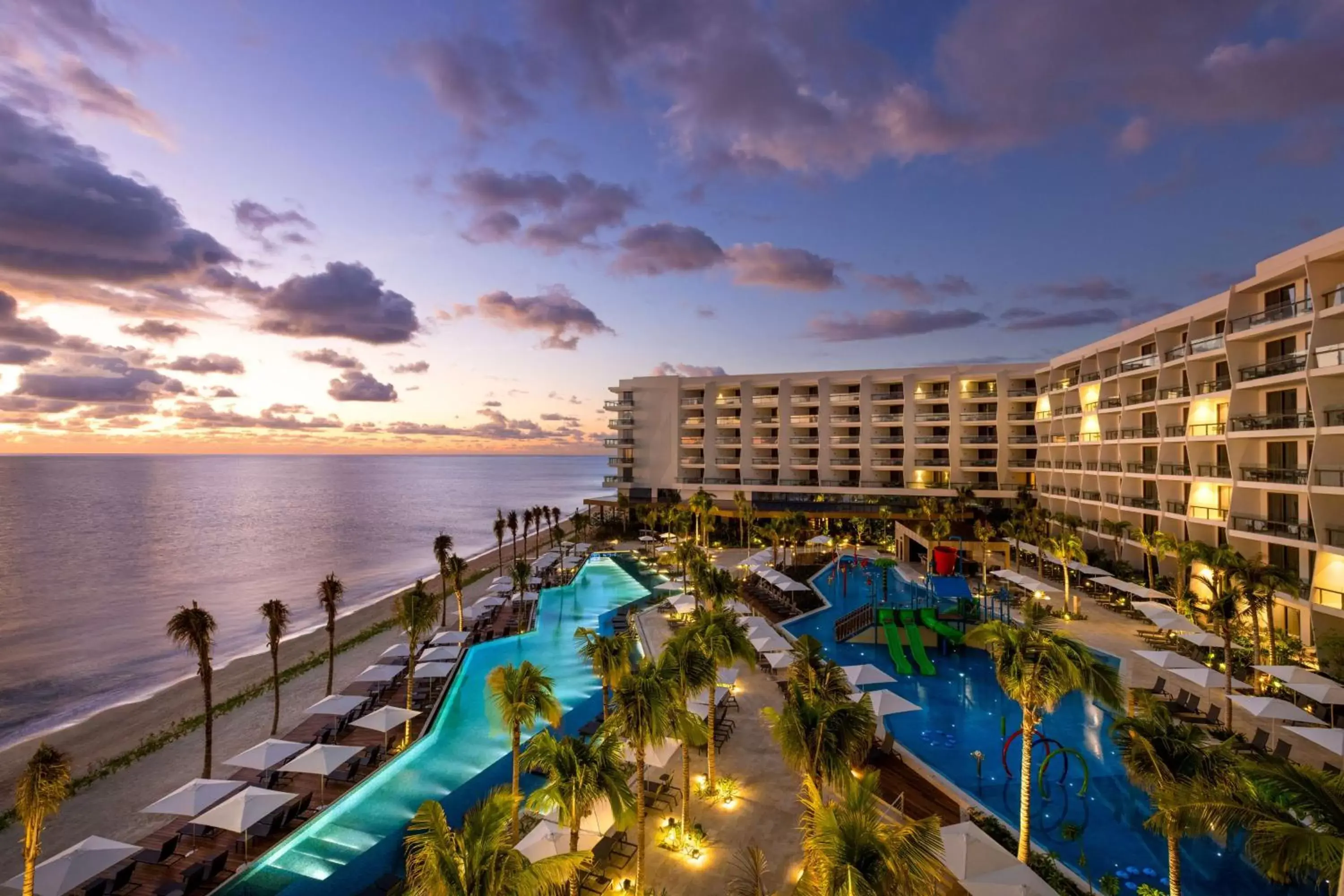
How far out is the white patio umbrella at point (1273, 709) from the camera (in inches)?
702

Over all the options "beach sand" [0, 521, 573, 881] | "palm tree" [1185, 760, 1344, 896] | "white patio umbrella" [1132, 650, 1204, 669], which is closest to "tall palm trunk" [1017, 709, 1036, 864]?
"palm tree" [1185, 760, 1344, 896]

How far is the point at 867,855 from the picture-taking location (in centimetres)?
833

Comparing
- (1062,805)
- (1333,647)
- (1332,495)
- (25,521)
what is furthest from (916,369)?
(25,521)

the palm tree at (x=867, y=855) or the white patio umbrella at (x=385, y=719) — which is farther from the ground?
the palm tree at (x=867, y=855)

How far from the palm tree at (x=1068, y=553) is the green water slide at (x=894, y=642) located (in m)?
10.8

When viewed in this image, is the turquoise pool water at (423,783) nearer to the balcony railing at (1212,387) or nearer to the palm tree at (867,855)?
the palm tree at (867,855)

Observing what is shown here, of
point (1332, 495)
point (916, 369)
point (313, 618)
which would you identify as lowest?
point (313, 618)

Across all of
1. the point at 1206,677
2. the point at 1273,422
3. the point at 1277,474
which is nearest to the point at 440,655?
the point at 1206,677

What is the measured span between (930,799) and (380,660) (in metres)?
Result: 24.1

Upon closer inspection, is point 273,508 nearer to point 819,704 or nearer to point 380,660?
point 380,660

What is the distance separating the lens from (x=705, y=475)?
2899 inches

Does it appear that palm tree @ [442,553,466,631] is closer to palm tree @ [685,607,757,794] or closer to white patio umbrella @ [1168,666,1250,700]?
palm tree @ [685,607,757,794]

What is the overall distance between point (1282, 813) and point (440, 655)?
93.0 ft

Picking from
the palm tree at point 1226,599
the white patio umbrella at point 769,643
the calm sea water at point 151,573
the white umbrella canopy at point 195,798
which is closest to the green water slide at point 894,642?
the white patio umbrella at point 769,643
